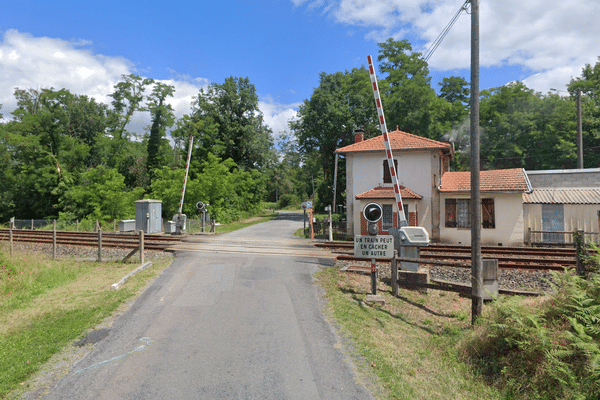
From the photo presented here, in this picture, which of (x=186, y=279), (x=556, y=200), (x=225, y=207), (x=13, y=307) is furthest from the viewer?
(x=225, y=207)

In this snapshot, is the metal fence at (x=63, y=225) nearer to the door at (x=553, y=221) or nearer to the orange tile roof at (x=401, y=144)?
the orange tile roof at (x=401, y=144)

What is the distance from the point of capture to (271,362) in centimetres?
568

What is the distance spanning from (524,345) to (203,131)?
4119cm

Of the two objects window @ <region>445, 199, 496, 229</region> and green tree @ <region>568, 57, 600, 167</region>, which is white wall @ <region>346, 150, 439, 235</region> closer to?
window @ <region>445, 199, 496, 229</region>

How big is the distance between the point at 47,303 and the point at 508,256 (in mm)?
17456

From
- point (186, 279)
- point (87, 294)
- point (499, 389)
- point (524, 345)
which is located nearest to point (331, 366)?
point (499, 389)

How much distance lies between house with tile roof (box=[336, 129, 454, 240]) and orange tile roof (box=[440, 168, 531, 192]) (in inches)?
34.5

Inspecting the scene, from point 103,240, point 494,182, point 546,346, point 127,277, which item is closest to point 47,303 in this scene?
point 127,277

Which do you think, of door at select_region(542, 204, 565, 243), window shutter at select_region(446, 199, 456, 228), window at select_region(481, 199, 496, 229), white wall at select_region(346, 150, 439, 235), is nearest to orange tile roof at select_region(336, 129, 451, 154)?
white wall at select_region(346, 150, 439, 235)

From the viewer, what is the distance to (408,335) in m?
7.70

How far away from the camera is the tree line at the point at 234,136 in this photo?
3800 centimetres

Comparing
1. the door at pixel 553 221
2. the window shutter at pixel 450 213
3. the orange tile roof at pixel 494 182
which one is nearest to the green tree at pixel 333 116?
the orange tile roof at pixel 494 182

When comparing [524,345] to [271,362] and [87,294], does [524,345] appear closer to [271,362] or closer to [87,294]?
[271,362]

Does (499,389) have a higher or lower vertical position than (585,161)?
lower
